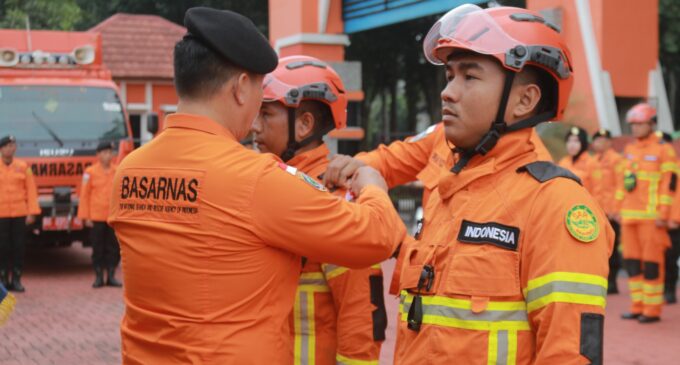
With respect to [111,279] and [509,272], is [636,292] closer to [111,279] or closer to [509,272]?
[111,279]

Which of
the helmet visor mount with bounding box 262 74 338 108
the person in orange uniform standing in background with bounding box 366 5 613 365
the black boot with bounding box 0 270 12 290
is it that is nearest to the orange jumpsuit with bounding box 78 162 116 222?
the black boot with bounding box 0 270 12 290

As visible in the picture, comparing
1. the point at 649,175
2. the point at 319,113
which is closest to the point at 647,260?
the point at 649,175

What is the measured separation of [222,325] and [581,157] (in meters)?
9.23

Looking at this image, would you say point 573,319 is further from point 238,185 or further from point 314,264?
point 314,264

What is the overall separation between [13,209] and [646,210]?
322 inches

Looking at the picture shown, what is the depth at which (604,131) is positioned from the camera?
1173 centimetres

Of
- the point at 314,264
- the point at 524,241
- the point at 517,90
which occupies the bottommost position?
the point at 314,264

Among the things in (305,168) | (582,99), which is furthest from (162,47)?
(305,168)

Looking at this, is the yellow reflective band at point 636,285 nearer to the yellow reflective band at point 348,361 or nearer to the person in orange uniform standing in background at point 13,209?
the yellow reflective band at point 348,361

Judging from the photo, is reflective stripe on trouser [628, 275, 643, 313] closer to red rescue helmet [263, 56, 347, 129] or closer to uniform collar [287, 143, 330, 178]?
red rescue helmet [263, 56, 347, 129]

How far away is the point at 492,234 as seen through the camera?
2.53m

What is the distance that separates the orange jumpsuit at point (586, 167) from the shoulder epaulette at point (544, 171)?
28.2 ft

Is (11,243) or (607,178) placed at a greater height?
(607,178)

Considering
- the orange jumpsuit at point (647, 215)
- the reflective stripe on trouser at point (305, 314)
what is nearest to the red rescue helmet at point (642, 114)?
the orange jumpsuit at point (647, 215)
